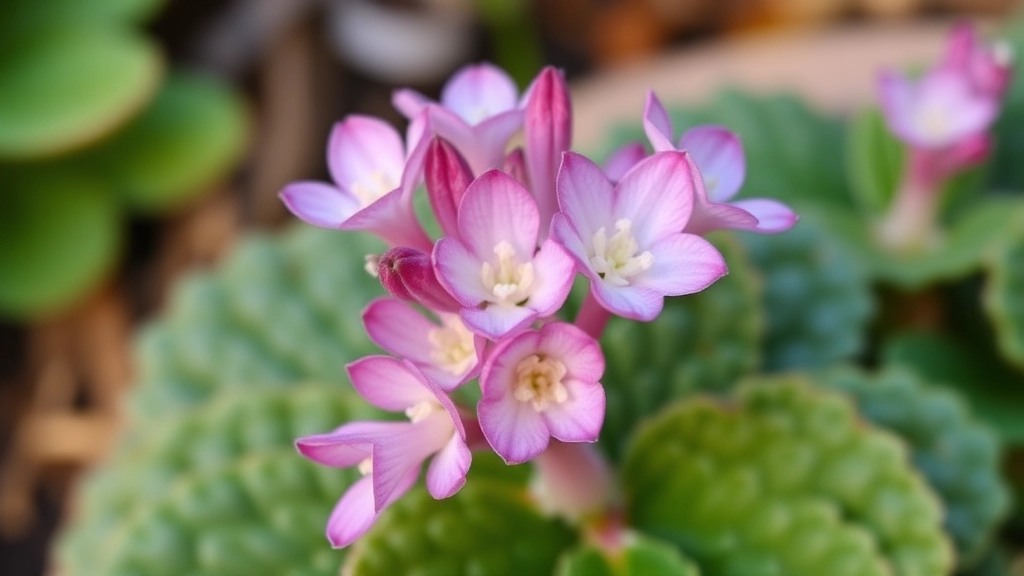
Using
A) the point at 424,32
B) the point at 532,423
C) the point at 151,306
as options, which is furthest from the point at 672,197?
the point at 424,32

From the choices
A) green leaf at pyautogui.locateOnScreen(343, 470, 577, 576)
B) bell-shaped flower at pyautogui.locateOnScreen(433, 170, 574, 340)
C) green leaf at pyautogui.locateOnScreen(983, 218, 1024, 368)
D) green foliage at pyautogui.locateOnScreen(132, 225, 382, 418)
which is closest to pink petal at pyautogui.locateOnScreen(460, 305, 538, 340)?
bell-shaped flower at pyautogui.locateOnScreen(433, 170, 574, 340)

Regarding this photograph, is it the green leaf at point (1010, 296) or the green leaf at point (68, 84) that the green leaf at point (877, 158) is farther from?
the green leaf at point (68, 84)

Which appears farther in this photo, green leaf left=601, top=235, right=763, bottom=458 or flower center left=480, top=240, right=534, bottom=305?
green leaf left=601, top=235, right=763, bottom=458

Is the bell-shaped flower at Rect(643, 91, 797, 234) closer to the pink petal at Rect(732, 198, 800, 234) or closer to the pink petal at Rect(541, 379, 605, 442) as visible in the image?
the pink petal at Rect(732, 198, 800, 234)

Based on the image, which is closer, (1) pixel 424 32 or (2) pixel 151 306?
(2) pixel 151 306

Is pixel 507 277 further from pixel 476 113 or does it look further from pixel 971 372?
pixel 971 372

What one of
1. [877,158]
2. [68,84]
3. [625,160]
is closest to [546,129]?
[625,160]

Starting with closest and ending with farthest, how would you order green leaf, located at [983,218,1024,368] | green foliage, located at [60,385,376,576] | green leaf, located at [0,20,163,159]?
green foliage, located at [60,385,376,576], green leaf, located at [983,218,1024,368], green leaf, located at [0,20,163,159]

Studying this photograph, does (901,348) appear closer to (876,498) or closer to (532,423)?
(876,498)
